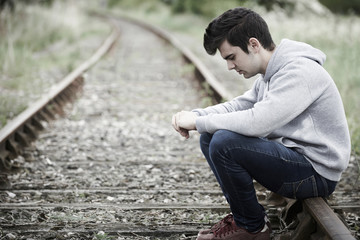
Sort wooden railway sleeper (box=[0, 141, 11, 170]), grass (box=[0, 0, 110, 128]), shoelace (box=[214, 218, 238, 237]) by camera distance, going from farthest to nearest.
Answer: grass (box=[0, 0, 110, 128]), wooden railway sleeper (box=[0, 141, 11, 170]), shoelace (box=[214, 218, 238, 237])

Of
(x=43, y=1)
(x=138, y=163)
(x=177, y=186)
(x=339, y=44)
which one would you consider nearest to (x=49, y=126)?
(x=138, y=163)

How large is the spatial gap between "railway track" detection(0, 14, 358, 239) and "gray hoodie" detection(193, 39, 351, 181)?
294 mm

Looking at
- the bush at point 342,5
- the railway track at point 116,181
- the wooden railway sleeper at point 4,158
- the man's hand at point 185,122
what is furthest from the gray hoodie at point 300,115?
the bush at point 342,5

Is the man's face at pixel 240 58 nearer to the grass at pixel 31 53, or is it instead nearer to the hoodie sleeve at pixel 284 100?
the hoodie sleeve at pixel 284 100

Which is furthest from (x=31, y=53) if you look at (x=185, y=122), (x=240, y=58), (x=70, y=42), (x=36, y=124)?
(x=240, y=58)

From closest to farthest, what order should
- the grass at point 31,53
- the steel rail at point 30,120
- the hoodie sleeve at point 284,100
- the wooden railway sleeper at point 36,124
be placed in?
the hoodie sleeve at point 284,100
the steel rail at point 30,120
the wooden railway sleeper at point 36,124
the grass at point 31,53

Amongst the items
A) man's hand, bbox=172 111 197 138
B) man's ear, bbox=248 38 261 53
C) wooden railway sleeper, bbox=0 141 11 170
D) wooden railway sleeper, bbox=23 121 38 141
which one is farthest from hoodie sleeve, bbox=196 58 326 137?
wooden railway sleeper, bbox=23 121 38 141

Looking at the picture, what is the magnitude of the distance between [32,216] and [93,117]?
2.66m

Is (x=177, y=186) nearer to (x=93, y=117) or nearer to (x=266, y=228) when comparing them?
(x=266, y=228)

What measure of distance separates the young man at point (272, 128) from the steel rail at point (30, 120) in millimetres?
1975

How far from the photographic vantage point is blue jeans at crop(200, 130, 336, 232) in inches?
94.0

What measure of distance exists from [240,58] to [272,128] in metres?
0.43

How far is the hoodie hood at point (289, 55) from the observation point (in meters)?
2.40

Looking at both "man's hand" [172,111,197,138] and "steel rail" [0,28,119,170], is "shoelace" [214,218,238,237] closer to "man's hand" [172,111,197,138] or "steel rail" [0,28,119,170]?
"man's hand" [172,111,197,138]
